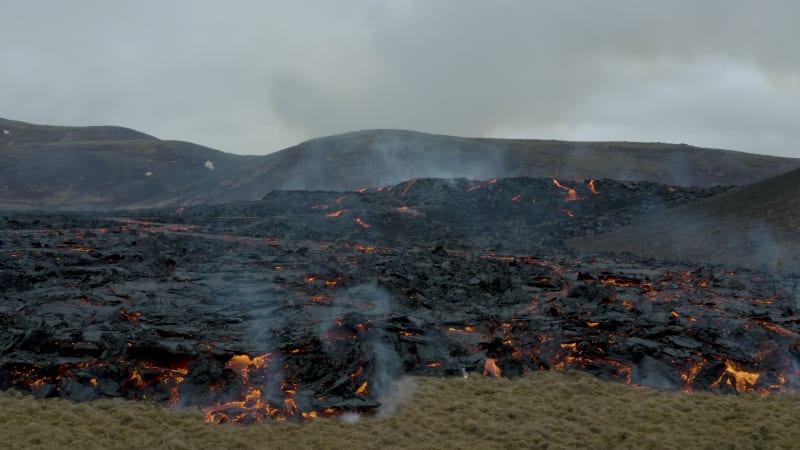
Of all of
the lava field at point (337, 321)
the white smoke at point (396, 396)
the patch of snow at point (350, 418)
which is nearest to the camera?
the patch of snow at point (350, 418)

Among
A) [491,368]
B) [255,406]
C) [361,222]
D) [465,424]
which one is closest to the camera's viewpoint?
[465,424]

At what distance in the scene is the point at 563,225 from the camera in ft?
143

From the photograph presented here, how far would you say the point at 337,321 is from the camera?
1447 cm

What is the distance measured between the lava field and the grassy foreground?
0.60 m

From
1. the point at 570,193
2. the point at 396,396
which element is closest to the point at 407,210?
the point at 570,193

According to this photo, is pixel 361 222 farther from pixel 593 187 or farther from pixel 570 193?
pixel 593 187

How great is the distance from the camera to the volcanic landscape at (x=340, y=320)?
11508 millimetres

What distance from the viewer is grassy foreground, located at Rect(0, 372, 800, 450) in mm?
9281

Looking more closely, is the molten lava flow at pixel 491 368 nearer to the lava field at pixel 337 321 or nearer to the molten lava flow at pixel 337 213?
the lava field at pixel 337 321

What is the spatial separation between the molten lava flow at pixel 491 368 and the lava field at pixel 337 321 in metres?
0.04

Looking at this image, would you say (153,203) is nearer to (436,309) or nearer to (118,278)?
(118,278)

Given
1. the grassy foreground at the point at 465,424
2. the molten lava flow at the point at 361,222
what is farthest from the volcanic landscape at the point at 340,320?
the molten lava flow at the point at 361,222

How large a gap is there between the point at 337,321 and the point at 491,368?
3.91 m

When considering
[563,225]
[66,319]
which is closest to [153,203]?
[563,225]
